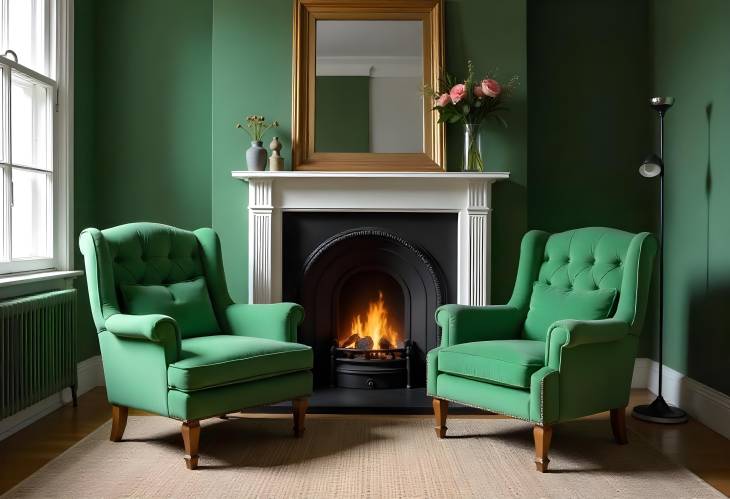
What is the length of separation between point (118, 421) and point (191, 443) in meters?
0.57

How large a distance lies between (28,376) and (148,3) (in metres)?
2.52

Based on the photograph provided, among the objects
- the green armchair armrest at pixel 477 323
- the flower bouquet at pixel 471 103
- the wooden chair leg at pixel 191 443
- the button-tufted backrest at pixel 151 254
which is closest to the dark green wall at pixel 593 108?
the flower bouquet at pixel 471 103

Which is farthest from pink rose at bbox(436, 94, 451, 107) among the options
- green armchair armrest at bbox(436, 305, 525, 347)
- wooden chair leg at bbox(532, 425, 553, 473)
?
wooden chair leg at bbox(532, 425, 553, 473)

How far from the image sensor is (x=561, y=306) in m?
3.73

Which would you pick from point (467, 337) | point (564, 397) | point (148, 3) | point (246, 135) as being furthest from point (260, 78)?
point (564, 397)

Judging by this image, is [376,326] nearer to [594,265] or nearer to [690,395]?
[594,265]

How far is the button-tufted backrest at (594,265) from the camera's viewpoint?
137 inches

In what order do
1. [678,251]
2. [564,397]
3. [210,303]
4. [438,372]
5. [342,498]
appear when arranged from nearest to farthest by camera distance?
[342,498] < [564,397] < [438,372] < [210,303] < [678,251]

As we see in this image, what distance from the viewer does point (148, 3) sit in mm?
4812

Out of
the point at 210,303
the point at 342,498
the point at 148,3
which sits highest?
the point at 148,3

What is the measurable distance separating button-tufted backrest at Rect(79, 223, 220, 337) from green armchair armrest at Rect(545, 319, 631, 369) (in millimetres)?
1741

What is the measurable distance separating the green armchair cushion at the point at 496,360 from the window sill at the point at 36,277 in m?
2.12

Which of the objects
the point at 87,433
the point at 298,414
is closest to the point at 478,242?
the point at 298,414

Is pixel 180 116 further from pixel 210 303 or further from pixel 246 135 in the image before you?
pixel 210 303
